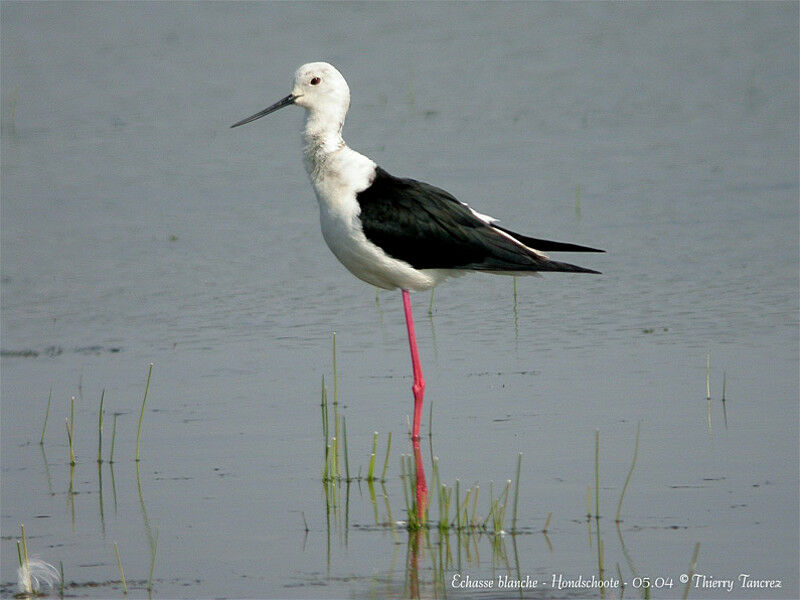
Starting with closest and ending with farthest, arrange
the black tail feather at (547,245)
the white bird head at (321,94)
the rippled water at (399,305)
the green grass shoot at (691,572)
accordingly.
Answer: the green grass shoot at (691,572)
the rippled water at (399,305)
the black tail feather at (547,245)
the white bird head at (321,94)

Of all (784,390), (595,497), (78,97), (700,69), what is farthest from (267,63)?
(595,497)

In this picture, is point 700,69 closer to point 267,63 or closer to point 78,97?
point 267,63

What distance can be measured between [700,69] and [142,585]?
40.6 ft

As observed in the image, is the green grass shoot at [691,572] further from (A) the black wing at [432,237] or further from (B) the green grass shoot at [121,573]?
(A) the black wing at [432,237]

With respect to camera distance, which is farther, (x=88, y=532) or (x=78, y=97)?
(x=78, y=97)

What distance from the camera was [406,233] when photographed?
6.94 metres

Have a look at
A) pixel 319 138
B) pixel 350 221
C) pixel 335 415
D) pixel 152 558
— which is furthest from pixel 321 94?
pixel 152 558

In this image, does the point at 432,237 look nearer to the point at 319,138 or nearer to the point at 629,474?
the point at 319,138

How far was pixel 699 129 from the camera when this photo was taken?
44.4 ft

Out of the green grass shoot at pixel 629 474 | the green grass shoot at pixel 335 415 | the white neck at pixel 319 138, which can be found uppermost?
the white neck at pixel 319 138

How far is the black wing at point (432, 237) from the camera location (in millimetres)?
6910

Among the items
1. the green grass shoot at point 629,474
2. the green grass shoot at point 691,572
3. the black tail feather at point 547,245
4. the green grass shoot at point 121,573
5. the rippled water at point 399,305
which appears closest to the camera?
the green grass shoot at point 691,572

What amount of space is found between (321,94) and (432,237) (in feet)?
3.27

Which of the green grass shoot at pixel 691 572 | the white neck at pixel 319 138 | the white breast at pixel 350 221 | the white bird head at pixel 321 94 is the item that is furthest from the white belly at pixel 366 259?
the green grass shoot at pixel 691 572
